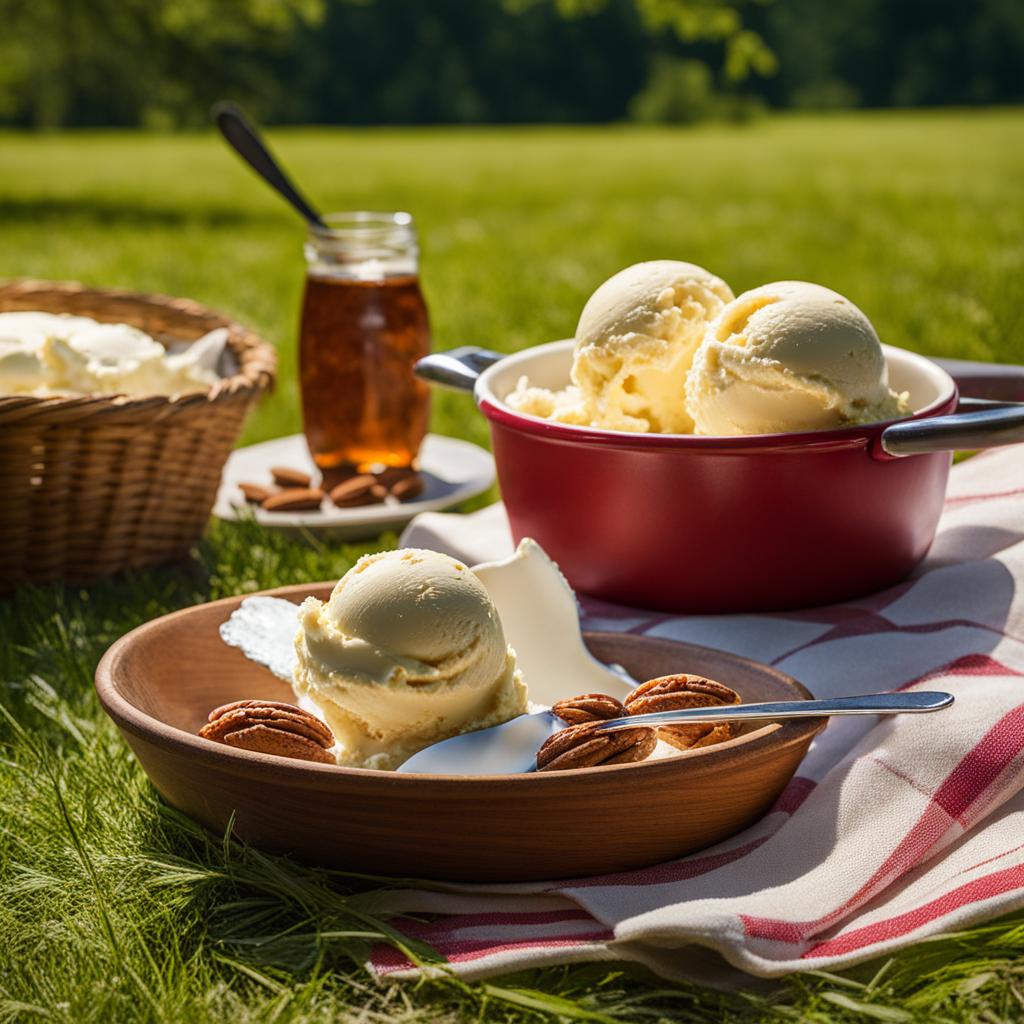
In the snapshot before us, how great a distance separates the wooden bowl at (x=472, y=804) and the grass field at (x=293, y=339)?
55mm

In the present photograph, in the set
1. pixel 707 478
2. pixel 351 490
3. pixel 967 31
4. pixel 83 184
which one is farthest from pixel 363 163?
pixel 967 31

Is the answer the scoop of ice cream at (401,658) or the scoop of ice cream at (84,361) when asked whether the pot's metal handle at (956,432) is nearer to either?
the scoop of ice cream at (401,658)

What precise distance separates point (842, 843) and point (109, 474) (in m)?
1.27

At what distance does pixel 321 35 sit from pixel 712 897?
2722 cm

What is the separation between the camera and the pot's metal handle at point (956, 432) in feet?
5.18

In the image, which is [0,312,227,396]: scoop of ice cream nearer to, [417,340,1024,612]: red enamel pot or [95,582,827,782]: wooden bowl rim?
[417,340,1024,612]: red enamel pot

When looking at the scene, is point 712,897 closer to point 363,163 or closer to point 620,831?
point 620,831

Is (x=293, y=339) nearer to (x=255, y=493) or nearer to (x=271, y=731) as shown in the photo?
(x=255, y=493)

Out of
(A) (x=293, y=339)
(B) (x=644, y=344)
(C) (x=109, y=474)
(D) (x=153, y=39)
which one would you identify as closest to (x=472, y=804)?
(B) (x=644, y=344)

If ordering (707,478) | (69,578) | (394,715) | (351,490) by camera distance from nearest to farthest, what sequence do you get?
1. (394,715)
2. (707,478)
3. (69,578)
4. (351,490)

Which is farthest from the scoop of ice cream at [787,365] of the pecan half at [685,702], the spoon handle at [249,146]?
the spoon handle at [249,146]

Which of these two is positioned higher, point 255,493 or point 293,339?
point 255,493

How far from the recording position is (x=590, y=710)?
134 centimetres

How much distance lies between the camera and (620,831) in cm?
124
